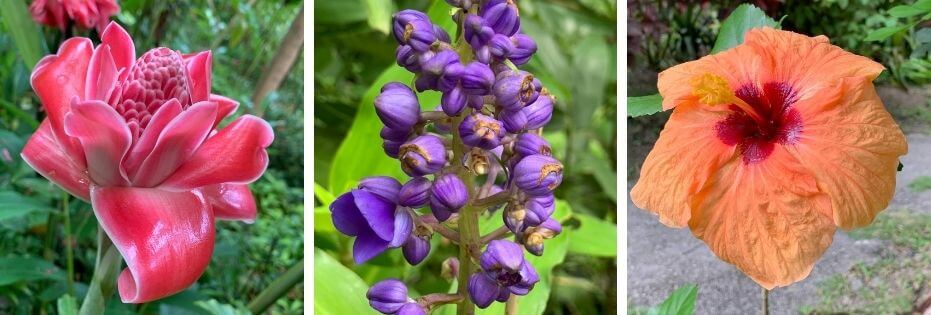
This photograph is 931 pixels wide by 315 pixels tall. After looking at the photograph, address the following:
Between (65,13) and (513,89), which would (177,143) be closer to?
(65,13)

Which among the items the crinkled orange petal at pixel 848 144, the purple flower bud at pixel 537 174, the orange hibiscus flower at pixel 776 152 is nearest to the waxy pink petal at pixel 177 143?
the purple flower bud at pixel 537 174

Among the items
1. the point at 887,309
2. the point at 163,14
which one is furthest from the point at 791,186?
the point at 163,14

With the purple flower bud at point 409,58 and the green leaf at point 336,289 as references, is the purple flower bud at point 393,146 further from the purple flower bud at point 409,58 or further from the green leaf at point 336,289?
the green leaf at point 336,289

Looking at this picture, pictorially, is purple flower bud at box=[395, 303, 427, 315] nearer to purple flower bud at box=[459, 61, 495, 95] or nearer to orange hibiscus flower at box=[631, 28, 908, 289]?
purple flower bud at box=[459, 61, 495, 95]

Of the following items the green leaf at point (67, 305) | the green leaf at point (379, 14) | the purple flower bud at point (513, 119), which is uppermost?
the purple flower bud at point (513, 119)

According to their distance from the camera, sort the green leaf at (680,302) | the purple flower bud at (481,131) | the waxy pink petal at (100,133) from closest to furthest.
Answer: the purple flower bud at (481,131) → the waxy pink petal at (100,133) → the green leaf at (680,302)

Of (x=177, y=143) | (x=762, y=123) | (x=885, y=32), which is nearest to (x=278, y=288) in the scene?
(x=177, y=143)

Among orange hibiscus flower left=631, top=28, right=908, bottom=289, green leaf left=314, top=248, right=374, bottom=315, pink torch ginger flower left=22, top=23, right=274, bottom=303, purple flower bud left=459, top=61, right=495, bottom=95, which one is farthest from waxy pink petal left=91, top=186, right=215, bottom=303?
orange hibiscus flower left=631, top=28, right=908, bottom=289
